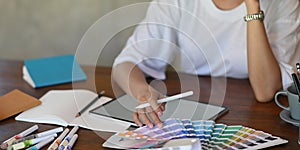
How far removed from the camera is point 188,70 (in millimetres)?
1252

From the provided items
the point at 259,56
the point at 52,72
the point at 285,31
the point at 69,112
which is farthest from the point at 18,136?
the point at 285,31

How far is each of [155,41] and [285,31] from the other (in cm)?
38

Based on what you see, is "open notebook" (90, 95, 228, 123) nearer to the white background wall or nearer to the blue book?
the blue book

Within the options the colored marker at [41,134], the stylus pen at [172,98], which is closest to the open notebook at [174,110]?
the stylus pen at [172,98]

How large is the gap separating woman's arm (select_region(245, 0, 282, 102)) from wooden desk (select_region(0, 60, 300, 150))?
0.06m

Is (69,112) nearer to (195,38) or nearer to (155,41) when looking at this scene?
(155,41)

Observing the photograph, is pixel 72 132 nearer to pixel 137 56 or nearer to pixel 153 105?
pixel 153 105

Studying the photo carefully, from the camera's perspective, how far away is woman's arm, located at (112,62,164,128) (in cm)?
97

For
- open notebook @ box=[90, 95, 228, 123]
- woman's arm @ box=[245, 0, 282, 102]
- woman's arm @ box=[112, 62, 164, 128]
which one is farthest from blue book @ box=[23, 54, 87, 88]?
woman's arm @ box=[245, 0, 282, 102]

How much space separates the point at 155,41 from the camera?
1.31 meters

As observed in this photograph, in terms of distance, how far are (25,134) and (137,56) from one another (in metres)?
0.46

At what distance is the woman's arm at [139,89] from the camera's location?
972mm

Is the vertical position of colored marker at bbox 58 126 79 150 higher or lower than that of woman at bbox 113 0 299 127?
lower

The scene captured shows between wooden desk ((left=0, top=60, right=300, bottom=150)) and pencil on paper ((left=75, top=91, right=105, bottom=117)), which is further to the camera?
pencil on paper ((left=75, top=91, right=105, bottom=117))
